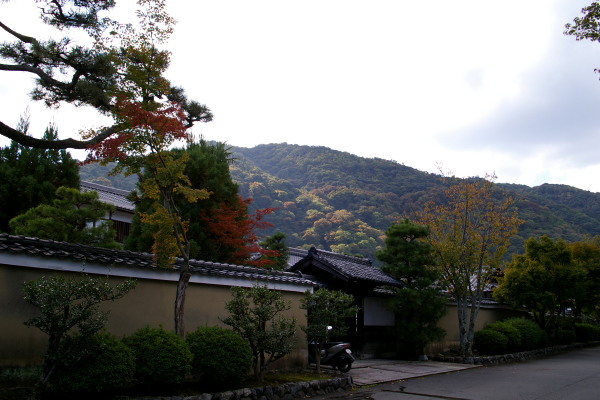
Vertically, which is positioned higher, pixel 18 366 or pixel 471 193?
pixel 471 193

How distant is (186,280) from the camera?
27.9 ft

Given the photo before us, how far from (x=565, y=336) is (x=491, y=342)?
409 inches

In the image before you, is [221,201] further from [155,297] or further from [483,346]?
[483,346]

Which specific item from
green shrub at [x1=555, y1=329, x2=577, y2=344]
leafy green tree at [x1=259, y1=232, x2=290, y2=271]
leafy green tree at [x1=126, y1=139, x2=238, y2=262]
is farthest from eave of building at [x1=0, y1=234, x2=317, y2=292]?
green shrub at [x1=555, y1=329, x2=577, y2=344]

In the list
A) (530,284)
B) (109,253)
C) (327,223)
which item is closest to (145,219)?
(109,253)

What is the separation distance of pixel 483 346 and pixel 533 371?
144 inches

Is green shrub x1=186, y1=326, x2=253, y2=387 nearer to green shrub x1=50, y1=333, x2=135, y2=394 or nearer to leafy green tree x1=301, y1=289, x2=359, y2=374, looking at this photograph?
green shrub x1=50, y1=333, x2=135, y2=394

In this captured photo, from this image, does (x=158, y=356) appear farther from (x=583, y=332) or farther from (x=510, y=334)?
(x=583, y=332)

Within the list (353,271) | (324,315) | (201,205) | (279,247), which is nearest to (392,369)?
(353,271)

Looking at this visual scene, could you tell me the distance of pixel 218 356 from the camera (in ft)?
25.5

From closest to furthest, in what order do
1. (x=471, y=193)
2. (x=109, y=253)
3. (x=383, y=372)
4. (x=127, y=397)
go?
(x=127, y=397) → (x=109, y=253) → (x=383, y=372) → (x=471, y=193)

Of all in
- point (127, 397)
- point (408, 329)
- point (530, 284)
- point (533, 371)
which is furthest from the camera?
point (530, 284)

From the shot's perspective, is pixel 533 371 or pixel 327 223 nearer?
pixel 533 371

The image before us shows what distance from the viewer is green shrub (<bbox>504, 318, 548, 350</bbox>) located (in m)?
19.3
